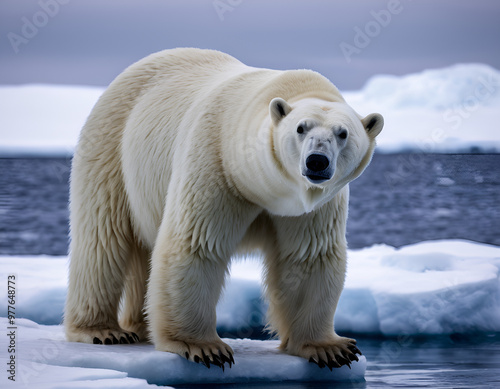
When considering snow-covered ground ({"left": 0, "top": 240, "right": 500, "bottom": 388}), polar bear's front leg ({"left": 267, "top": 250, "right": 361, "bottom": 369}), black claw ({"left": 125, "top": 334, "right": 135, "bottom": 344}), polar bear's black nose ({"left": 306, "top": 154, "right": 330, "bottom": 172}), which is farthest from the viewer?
black claw ({"left": 125, "top": 334, "right": 135, "bottom": 344})

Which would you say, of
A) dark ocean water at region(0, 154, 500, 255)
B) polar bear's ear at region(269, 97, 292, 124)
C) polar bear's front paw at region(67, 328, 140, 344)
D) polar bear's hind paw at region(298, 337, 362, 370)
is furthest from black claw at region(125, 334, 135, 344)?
dark ocean water at region(0, 154, 500, 255)

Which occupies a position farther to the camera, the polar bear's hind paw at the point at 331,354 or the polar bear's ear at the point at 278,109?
the polar bear's hind paw at the point at 331,354

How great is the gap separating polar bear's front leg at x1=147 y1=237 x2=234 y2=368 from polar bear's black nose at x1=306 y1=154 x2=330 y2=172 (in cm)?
99

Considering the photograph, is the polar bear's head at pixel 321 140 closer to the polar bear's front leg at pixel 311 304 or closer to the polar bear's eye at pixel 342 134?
the polar bear's eye at pixel 342 134

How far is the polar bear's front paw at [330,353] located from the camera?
4.62 meters

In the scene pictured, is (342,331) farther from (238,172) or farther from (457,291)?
(238,172)

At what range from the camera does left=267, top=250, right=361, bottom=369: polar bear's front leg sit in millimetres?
4605

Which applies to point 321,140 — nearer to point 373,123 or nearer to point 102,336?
point 373,123

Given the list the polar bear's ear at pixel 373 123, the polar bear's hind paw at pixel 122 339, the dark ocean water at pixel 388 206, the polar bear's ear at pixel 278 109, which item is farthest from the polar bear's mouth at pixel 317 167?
the dark ocean water at pixel 388 206

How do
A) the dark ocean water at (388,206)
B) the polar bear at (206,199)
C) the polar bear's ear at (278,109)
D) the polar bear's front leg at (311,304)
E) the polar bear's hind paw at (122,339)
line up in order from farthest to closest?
the dark ocean water at (388,206) → the polar bear's hind paw at (122,339) → the polar bear's front leg at (311,304) → the polar bear at (206,199) → the polar bear's ear at (278,109)

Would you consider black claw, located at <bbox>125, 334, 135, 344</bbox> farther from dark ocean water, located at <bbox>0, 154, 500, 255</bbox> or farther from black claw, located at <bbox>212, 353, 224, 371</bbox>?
dark ocean water, located at <bbox>0, 154, 500, 255</bbox>

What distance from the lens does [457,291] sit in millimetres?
6562

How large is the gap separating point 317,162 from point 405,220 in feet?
90.9

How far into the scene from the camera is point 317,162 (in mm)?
3648
